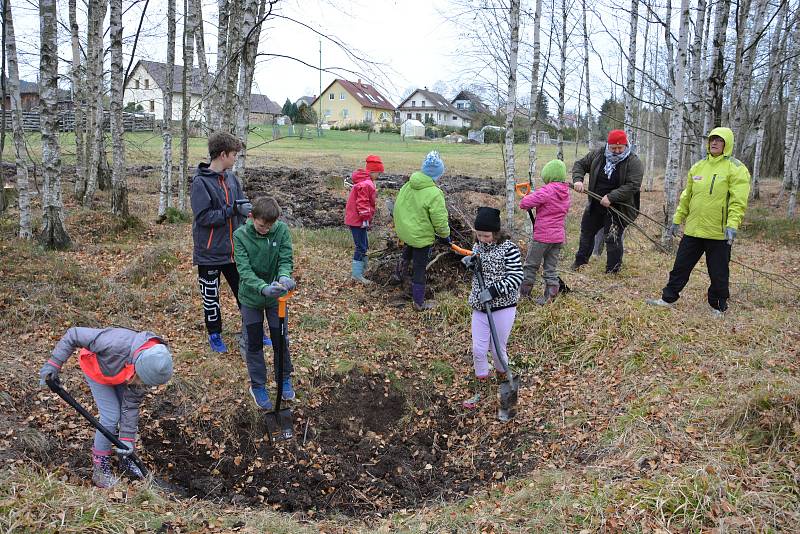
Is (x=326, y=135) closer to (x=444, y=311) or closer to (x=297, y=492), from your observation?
(x=444, y=311)

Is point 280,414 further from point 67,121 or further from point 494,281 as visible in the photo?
point 67,121

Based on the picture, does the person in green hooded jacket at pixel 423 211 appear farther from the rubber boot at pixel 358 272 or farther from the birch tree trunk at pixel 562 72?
the birch tree trunk at pixel 562 72

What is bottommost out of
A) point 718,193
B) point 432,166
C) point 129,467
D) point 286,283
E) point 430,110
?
point 129,467

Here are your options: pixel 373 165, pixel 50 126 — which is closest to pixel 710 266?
pixel 373 165

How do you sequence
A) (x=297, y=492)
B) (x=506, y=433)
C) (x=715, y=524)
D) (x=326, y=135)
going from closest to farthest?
(x=715, y=524)
(x=297, y=492)
(x=506, y=433)
(x=326, y=135)

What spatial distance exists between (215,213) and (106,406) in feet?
6.76

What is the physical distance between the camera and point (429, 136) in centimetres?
5434

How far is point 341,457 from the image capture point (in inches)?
189

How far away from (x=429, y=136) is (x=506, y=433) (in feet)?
168

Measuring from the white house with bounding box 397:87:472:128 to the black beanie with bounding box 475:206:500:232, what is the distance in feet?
219

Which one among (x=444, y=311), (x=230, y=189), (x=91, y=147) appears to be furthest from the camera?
(x=91, y=147)

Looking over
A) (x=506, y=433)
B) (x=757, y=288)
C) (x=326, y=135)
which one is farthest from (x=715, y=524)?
(x=326, y=135)

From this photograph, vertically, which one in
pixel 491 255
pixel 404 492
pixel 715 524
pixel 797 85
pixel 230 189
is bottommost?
pixel 404 492

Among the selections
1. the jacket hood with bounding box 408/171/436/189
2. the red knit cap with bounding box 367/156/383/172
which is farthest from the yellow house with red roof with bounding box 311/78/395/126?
the jacket hood with bounding box 408/171/436/189
